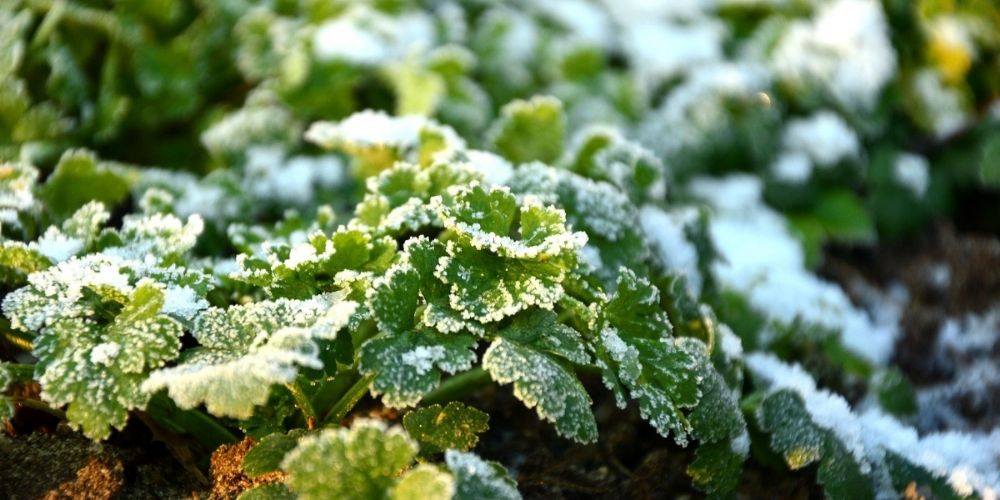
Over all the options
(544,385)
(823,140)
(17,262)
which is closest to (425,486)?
(544,385)

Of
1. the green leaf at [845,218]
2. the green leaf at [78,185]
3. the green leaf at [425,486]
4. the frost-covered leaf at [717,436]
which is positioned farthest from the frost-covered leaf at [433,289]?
the green leaf at [845,218]

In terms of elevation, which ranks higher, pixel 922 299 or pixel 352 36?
pixel 352 36

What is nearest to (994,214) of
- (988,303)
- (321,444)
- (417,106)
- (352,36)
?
(988,303)

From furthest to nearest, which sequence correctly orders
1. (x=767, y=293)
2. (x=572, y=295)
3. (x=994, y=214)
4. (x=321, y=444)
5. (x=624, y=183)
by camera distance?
(x=994, y=214) < (x=767, y=293) < (x=624, y=183) < (x=572, y=295) < (x=321, y=444)

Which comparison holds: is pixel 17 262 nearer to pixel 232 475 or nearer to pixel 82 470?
pixel 82 470

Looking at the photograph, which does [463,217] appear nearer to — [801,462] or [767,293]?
[801,462]

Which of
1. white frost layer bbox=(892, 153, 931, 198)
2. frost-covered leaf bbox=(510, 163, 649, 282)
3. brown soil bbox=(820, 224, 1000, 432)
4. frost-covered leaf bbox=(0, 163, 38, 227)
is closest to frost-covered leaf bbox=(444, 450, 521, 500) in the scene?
frost-covered leaf bbox=(510, 163, 649, 282)
